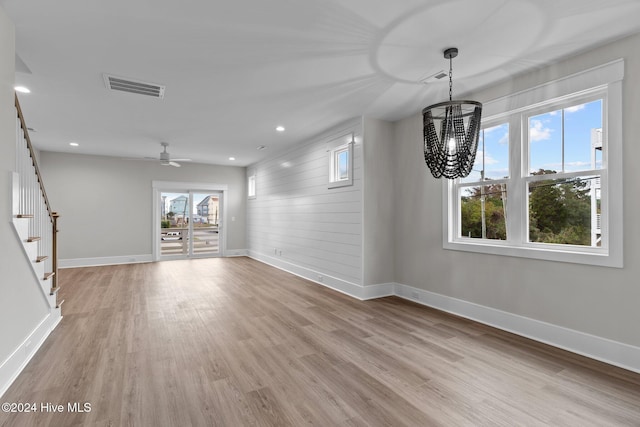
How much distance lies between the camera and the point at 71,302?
173 inches

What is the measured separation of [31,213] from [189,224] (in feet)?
18.4

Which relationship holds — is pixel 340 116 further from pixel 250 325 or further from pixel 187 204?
pixel 187 204

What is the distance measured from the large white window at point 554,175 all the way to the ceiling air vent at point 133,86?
3904mm

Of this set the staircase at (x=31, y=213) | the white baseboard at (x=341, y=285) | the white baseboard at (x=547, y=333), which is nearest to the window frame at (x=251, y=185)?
the white baseboard at (x=341, y=285)

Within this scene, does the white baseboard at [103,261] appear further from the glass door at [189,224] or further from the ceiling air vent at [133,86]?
the ceiling air vent at [133,86]

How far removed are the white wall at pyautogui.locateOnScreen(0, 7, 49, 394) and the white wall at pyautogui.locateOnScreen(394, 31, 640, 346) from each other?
14.2 ft

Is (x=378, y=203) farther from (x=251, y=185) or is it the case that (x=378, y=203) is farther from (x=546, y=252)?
(x=251, y=185)

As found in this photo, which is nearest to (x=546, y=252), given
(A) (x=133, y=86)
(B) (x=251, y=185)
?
(A) (x=133, y=86)

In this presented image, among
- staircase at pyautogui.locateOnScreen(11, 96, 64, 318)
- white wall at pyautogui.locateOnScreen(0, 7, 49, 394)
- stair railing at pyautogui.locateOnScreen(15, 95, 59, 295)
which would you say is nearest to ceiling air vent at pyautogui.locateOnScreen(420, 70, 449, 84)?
white wall at pyautogui.locateOnScreen(0, 7, 49, 394)

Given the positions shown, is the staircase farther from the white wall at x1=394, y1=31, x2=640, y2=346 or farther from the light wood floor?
the white wall at x1=394, y1=31, x2=640, y2=346

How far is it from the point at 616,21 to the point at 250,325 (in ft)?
14.1

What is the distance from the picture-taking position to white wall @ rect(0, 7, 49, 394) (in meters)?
2.21

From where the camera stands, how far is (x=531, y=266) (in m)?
3.16

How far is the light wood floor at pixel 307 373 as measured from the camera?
1956 mm
